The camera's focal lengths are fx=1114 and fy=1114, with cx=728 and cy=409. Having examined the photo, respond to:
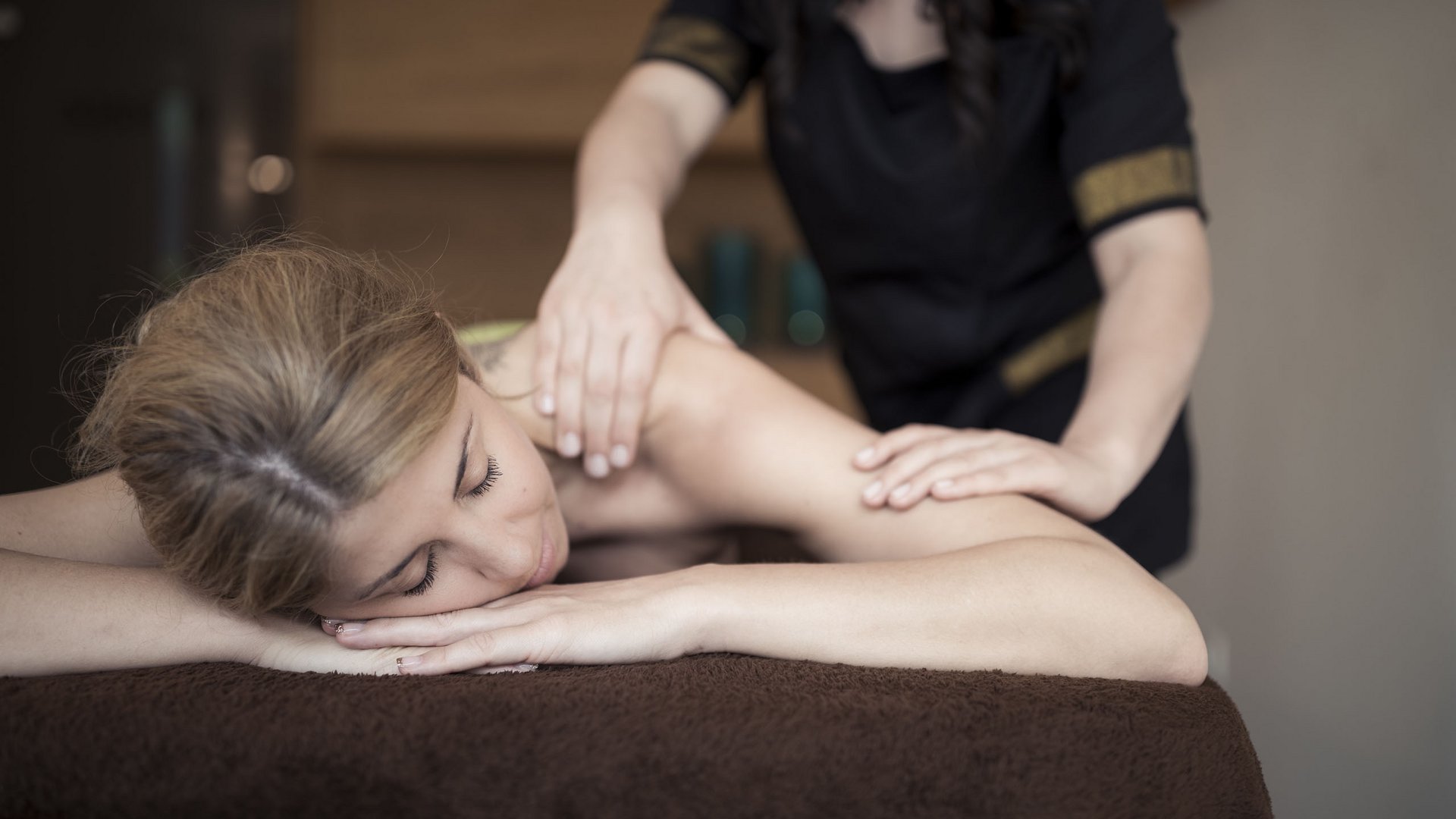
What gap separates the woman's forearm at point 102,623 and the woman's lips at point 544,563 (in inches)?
8.9

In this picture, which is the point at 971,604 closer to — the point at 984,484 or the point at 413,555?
the point at 984,484

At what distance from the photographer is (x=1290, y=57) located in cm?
201

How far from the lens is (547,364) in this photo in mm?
1129

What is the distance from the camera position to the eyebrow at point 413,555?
85cm

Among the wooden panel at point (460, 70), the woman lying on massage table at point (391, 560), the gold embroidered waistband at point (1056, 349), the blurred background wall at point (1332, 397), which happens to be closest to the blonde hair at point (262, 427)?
the woman lying on massage table at point (391, 560)

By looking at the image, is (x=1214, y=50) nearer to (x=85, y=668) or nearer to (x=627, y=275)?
(x=627, y=275)

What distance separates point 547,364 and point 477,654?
0.37 m

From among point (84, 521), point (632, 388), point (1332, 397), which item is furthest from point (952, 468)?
point (1332, 397)

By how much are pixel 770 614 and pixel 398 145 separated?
2.36 meters

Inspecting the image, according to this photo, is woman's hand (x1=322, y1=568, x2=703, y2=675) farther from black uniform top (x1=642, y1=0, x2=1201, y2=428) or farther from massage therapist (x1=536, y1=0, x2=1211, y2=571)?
black uniform top (x1=642, y1=0, x2=1201, y2=428)

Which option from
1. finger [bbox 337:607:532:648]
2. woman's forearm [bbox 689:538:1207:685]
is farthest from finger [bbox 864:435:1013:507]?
finger [bbox 337:607:532:648]

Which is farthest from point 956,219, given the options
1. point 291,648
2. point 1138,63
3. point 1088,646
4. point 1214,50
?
point 1214,50

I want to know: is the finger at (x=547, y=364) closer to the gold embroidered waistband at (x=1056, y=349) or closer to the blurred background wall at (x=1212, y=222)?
the blurred background wall at (x=1212, y=222)

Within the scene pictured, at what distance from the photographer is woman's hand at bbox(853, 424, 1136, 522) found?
1017 millimetres
